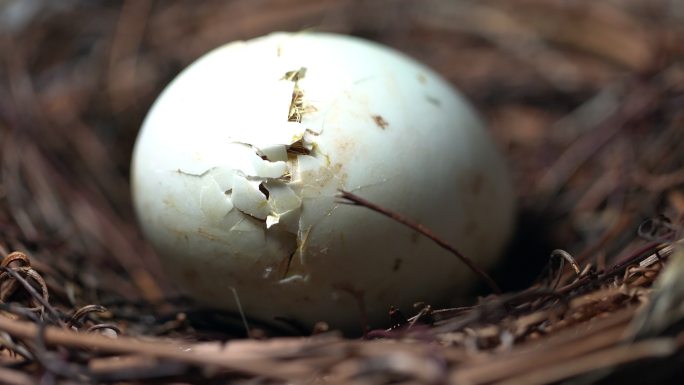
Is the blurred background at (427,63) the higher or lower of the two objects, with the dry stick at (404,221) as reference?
higher

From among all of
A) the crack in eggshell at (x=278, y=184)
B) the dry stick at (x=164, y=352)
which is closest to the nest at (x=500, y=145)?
the dry stick at (x=164, y=352)

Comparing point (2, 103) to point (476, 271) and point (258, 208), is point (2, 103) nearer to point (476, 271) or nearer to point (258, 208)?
point (258, 208)

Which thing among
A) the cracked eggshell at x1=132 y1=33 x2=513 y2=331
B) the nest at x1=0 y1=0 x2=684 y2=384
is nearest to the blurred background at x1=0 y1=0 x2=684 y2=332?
the nest at x1=0 y1=0 x2=684 y2=384

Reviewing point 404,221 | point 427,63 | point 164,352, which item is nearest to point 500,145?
point 427,63

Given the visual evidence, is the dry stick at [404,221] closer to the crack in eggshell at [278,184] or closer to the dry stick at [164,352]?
the crack in eggshell at [278,184]

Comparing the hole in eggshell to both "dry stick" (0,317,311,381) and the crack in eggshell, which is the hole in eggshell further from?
"dry stick" (0,317,311,381)

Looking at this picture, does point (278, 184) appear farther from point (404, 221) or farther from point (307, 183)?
point (404, 221)
